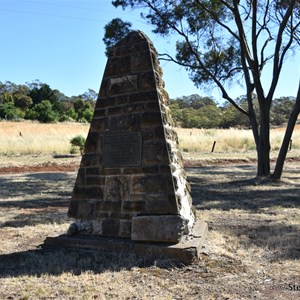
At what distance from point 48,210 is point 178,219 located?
466 cm

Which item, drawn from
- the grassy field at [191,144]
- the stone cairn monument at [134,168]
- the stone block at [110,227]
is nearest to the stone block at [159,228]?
the stone cairn monument at [134,168]

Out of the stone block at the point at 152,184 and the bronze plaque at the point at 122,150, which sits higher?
the bronze plaque at the point at 122,150

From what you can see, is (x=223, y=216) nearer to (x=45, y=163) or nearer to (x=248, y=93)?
(x=248, y=93)

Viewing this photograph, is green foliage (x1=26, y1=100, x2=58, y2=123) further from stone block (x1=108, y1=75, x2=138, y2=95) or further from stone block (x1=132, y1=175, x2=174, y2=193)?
stone block (x1=132, y1=175, x2=174, y2=193)

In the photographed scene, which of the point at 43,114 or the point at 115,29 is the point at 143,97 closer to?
the point at 115,29

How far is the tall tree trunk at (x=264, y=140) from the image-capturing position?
47.2 feet

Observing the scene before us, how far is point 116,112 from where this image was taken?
5.81m

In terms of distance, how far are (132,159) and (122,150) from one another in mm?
189

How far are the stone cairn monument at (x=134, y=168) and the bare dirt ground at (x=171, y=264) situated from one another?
370 mm

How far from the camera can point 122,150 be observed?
5.64 m

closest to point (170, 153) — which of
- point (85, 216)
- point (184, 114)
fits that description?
point (85, 216)

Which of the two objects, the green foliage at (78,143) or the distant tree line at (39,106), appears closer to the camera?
the green foliage at (78,143)

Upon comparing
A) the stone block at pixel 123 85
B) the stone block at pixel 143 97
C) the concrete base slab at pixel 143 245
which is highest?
the stone block at pixel 123 85

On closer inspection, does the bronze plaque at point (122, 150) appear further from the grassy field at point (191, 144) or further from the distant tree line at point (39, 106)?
the distant tree line at point (39, 106)
